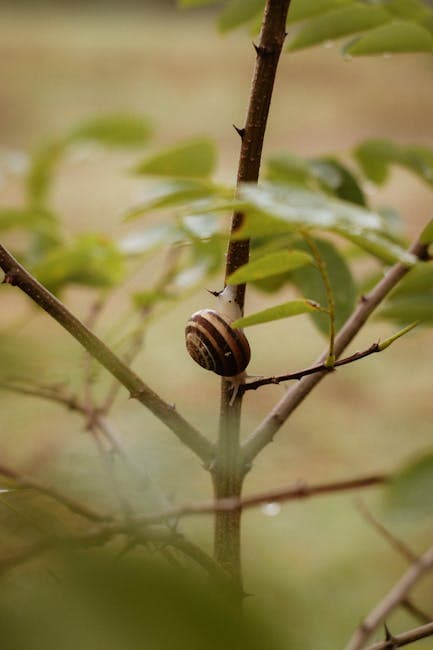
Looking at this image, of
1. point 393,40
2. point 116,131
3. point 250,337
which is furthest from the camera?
point 250,337

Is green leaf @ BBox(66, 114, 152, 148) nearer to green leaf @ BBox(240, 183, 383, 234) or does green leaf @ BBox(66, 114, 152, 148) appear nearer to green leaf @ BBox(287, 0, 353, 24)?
green leaf @ BBox(287, 0, 353, 24)

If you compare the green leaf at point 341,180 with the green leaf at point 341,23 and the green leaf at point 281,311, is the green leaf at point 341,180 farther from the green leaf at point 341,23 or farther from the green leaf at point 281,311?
the green leaf at point 281,311

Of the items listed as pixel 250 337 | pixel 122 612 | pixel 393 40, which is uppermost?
pixel 250 337

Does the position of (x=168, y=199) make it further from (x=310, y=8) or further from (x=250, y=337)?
(x=250, y=337)

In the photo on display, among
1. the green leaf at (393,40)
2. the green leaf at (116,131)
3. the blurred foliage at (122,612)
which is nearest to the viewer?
the blurred foliage at (122,612)

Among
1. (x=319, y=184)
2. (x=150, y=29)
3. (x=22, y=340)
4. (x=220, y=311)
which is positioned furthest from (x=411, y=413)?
(x=150, y=29)

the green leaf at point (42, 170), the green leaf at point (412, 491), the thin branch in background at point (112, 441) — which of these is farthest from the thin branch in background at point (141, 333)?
the green leaf at point (412, 491)

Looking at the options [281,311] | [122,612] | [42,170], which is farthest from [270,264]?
[42,170]

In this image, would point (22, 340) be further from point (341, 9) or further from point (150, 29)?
point (150, 29)
